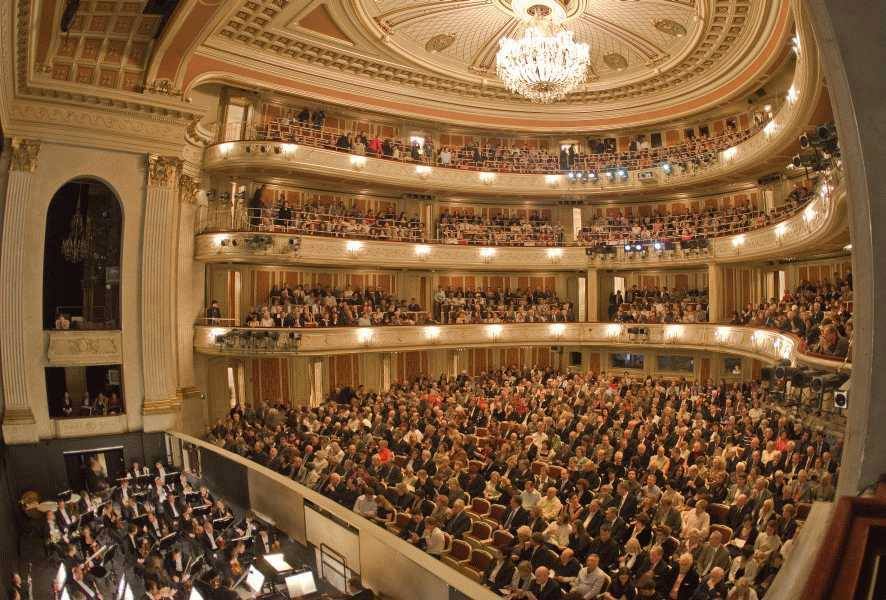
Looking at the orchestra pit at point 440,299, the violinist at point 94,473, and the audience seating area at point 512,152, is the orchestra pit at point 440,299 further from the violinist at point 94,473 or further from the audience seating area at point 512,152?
the audience seating area at point 512,152

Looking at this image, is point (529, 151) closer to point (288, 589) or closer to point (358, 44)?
point (358, 44)

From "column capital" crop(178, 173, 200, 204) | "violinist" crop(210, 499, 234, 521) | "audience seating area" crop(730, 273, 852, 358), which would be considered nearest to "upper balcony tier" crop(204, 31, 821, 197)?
"column capital" crop(178, 173, 200, 204)

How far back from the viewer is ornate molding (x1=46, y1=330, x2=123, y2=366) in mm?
14633

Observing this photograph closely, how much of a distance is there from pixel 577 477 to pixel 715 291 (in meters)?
13.6

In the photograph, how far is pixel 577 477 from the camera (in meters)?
10.5

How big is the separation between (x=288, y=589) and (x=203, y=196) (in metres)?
14.9

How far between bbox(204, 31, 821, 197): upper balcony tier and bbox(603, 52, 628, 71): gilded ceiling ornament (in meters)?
3.67

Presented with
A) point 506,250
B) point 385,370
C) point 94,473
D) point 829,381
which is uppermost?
point 506,250

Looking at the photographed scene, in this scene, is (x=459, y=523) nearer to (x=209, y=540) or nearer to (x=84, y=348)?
(x=209, y=540)

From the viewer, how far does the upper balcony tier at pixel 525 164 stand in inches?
757

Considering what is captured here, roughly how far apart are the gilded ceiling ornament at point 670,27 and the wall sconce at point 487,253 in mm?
9191

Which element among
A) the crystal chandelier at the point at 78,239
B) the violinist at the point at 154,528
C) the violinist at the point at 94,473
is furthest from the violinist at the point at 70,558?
the crystal chandelier at the point at 78,239

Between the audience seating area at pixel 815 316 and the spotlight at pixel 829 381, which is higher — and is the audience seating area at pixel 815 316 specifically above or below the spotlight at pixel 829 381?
above

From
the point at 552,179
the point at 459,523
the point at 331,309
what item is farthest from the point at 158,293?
the point at 552,179
